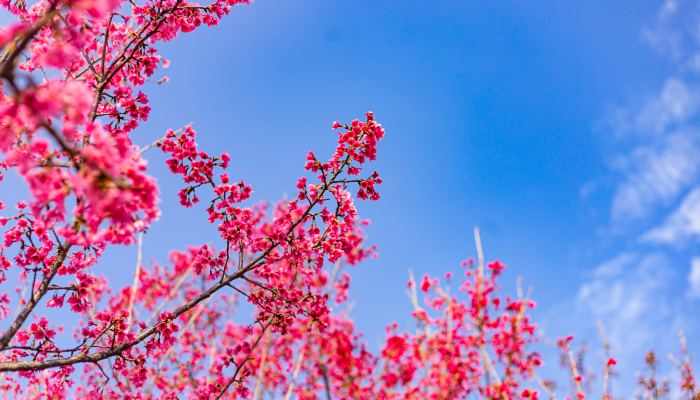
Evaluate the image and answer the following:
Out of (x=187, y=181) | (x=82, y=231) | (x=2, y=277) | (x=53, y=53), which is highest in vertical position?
(x=187, y=181)

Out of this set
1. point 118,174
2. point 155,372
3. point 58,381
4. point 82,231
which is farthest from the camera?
point 155,372

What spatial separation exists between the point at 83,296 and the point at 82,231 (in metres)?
2.47

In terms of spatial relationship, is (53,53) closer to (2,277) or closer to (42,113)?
(42,113)

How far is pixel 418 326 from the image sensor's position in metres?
8.60

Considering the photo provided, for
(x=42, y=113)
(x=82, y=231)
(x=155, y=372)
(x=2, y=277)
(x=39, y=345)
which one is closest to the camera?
(x=42, y=113)

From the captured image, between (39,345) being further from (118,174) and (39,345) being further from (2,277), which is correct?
(118,174)

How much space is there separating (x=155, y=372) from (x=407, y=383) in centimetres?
691

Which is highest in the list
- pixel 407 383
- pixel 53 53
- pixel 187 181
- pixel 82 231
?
pixel 407 383

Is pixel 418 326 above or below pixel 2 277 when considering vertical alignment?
above

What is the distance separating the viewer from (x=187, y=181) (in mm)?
4336

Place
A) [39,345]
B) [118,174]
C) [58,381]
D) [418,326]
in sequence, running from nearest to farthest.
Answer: [118,174]
[39,345]
[58,381]
[418,326]

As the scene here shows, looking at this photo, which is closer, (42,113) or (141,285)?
(42,113)

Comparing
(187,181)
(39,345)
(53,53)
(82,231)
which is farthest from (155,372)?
(53,53)

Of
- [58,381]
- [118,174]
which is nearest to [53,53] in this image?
[118,174]
